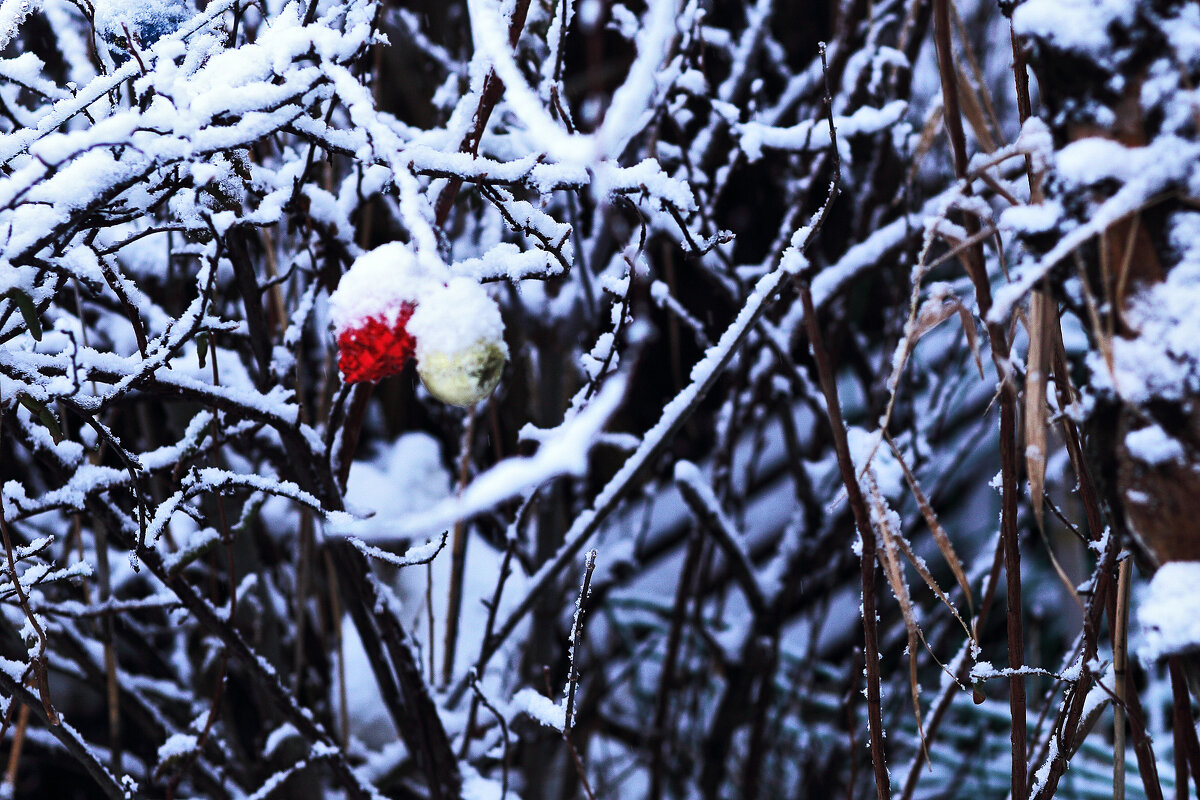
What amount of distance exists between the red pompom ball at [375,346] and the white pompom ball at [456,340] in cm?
2

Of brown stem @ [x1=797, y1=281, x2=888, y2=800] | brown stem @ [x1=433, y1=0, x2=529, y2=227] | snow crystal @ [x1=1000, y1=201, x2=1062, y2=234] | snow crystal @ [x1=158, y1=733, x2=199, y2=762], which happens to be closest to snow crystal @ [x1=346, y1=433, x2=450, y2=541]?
snow crystal @ [x1=158, y1=733, x2=199, y2=762]

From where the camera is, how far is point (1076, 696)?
0.75 m

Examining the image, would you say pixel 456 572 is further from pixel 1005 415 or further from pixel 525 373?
pixel 1005 415

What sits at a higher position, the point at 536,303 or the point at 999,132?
the point at 536,303

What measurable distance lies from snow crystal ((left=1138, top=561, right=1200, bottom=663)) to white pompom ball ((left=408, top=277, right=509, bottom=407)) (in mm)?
433

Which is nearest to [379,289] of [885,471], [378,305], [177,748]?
[378,305]

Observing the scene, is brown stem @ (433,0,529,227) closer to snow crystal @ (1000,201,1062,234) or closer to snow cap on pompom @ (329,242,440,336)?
snow cap on pompom @ (329,242,440,336)

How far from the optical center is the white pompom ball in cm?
51

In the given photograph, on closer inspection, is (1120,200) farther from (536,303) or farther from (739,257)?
(739,257)

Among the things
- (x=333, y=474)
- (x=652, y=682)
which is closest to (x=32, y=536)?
(x=333, y=474)

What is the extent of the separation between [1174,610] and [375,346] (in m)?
0.51

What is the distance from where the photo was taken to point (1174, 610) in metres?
0.55

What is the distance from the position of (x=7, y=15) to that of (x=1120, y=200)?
769 millimetres

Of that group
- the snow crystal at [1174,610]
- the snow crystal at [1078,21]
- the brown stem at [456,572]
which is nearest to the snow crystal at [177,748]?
the brown stem at [456,572]
